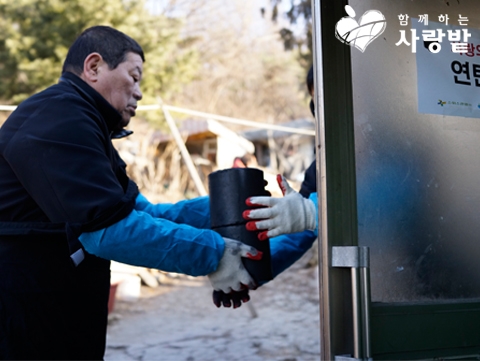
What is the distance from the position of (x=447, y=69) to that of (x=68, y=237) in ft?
4.52

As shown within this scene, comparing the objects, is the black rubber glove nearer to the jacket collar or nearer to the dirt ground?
the jacket collar

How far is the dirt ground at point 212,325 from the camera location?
5.21 metres

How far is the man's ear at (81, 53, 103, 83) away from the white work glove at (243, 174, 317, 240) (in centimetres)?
84

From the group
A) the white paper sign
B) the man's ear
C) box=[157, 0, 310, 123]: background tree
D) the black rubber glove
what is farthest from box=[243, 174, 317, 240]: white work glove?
box=[157, 0, 310, 123]: background tree

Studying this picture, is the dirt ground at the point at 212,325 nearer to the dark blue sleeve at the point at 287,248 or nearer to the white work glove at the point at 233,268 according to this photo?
the dark blue sleeve at the point at 287,248

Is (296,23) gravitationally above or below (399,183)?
above

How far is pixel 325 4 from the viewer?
1.62m

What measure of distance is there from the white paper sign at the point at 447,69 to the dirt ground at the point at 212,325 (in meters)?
3.63

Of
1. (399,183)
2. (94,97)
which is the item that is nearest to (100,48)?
(94,97)

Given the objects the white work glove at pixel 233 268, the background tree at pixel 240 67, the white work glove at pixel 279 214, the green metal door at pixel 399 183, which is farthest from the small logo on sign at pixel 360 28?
the background tree at pixel 240 67

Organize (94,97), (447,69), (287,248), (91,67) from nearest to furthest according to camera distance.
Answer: (447,69), (94,97), (91,67), (287,248)

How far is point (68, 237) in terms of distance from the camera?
175 cm

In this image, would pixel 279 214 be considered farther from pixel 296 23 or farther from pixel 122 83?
pixel 296 23

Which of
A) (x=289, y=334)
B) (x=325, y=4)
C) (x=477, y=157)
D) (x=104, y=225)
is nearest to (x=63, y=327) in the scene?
(x=104, y=225)
